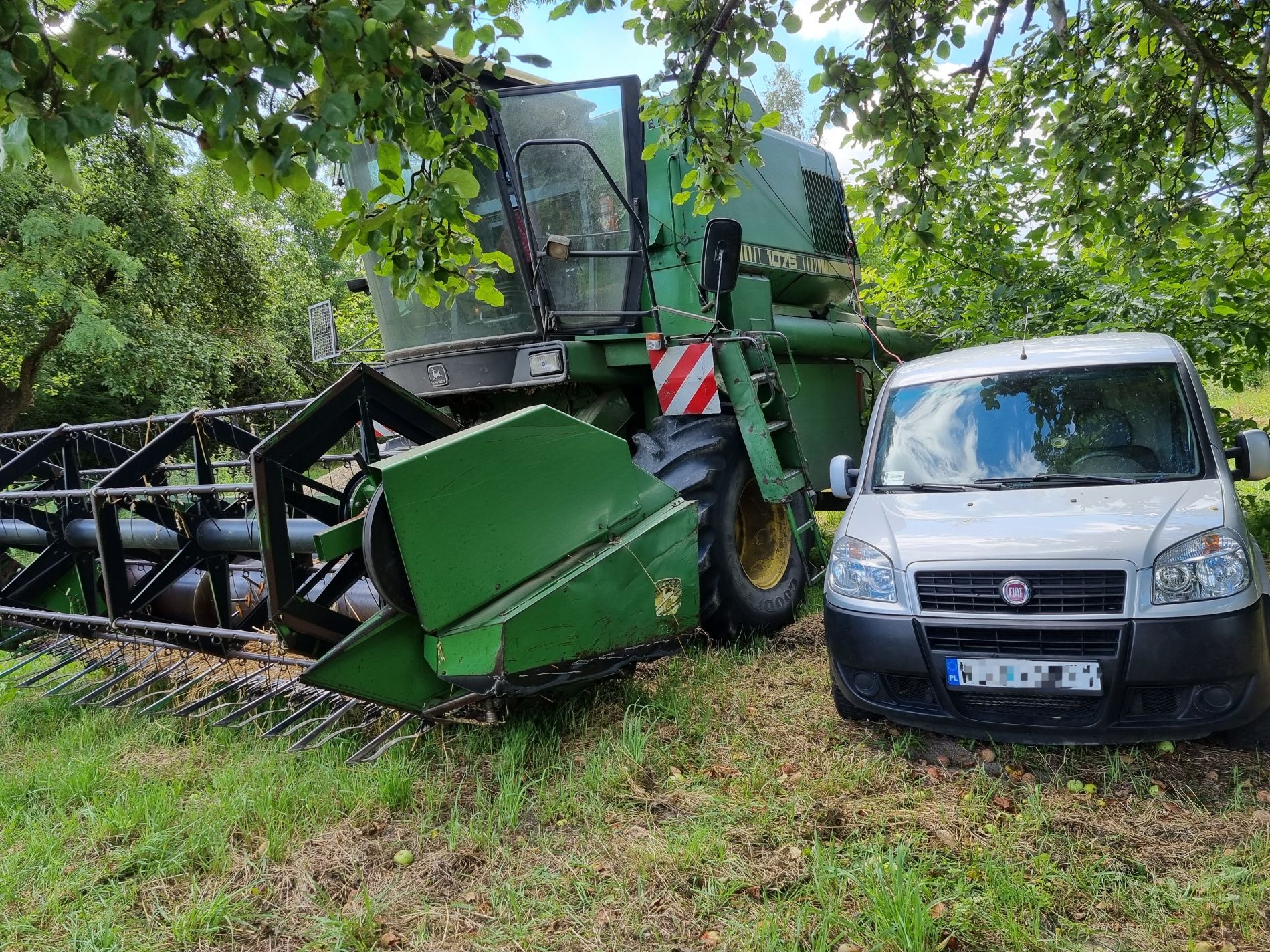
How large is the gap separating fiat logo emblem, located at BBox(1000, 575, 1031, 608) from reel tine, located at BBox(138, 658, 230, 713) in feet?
10.5

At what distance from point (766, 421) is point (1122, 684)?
8.47ft

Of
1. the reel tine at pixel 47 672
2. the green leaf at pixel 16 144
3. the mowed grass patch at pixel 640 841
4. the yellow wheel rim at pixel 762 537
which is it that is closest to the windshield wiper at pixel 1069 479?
the mowed grass patch at pixel 640 841

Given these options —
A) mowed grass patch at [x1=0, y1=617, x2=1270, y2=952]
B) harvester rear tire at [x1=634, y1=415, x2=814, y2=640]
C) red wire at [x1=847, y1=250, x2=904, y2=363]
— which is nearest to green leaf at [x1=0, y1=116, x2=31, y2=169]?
mowed grass patch at [x1=0, y1=617, x2=1270, y2=952]

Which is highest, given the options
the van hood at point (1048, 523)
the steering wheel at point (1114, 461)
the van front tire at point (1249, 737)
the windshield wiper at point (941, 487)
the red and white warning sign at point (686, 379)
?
the red and white warning sign at point (686, 379)

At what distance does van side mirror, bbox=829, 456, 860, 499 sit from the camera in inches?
147

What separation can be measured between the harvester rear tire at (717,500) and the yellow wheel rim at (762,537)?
0.62ft

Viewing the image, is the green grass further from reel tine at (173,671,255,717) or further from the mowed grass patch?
reel tine at (173,671,255,717)

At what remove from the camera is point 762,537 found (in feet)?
16.6

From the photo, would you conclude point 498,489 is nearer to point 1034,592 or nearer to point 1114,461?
point 1034,592

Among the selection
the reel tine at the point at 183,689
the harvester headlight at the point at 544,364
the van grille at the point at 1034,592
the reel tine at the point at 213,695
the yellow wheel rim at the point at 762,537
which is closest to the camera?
the van grille at the point at 1034,592

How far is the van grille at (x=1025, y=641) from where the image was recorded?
8.59ft

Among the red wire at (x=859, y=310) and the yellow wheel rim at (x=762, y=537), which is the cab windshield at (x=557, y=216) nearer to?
the yellow wheel rim at (x=762, y=537)

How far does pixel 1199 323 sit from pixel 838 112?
3.26 meters

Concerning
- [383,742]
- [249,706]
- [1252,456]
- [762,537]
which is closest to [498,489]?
[383,742]
